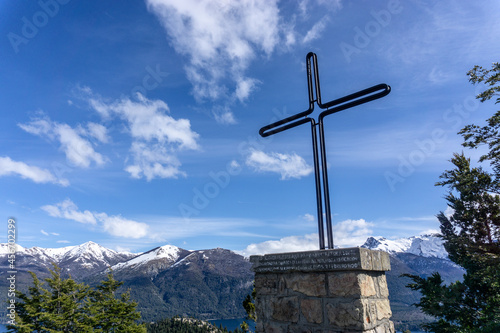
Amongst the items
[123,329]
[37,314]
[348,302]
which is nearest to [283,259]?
[348,302]

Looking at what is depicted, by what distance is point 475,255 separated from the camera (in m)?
17.1

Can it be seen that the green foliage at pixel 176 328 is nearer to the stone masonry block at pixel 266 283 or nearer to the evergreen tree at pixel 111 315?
the evergreen tree at pixel 111 315

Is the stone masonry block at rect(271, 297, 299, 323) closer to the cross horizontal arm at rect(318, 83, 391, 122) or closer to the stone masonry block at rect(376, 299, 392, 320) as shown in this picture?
the stone masonry block at rect(376, 299, 392, 320)

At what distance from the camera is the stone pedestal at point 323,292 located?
349cm

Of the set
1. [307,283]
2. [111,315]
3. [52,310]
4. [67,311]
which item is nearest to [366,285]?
[307,283]

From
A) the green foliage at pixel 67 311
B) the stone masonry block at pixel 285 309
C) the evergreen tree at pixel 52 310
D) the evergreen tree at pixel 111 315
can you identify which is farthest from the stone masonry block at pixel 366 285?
the evergreen tree at pixel 111 315

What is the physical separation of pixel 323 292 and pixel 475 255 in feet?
59.4

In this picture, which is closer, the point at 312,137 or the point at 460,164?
the point at 312,137

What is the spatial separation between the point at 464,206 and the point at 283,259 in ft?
74.0

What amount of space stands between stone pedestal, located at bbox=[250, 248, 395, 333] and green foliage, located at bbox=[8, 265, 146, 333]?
24.1 meters

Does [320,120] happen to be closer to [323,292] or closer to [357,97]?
[357,97]

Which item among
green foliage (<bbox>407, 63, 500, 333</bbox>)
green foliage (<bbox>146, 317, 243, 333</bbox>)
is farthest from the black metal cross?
green foliage (<bbox>146, 317, 243, 333</bbox>)

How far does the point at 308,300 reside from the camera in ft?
12.7

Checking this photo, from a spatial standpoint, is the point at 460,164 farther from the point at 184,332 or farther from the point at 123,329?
the point at 184,332
